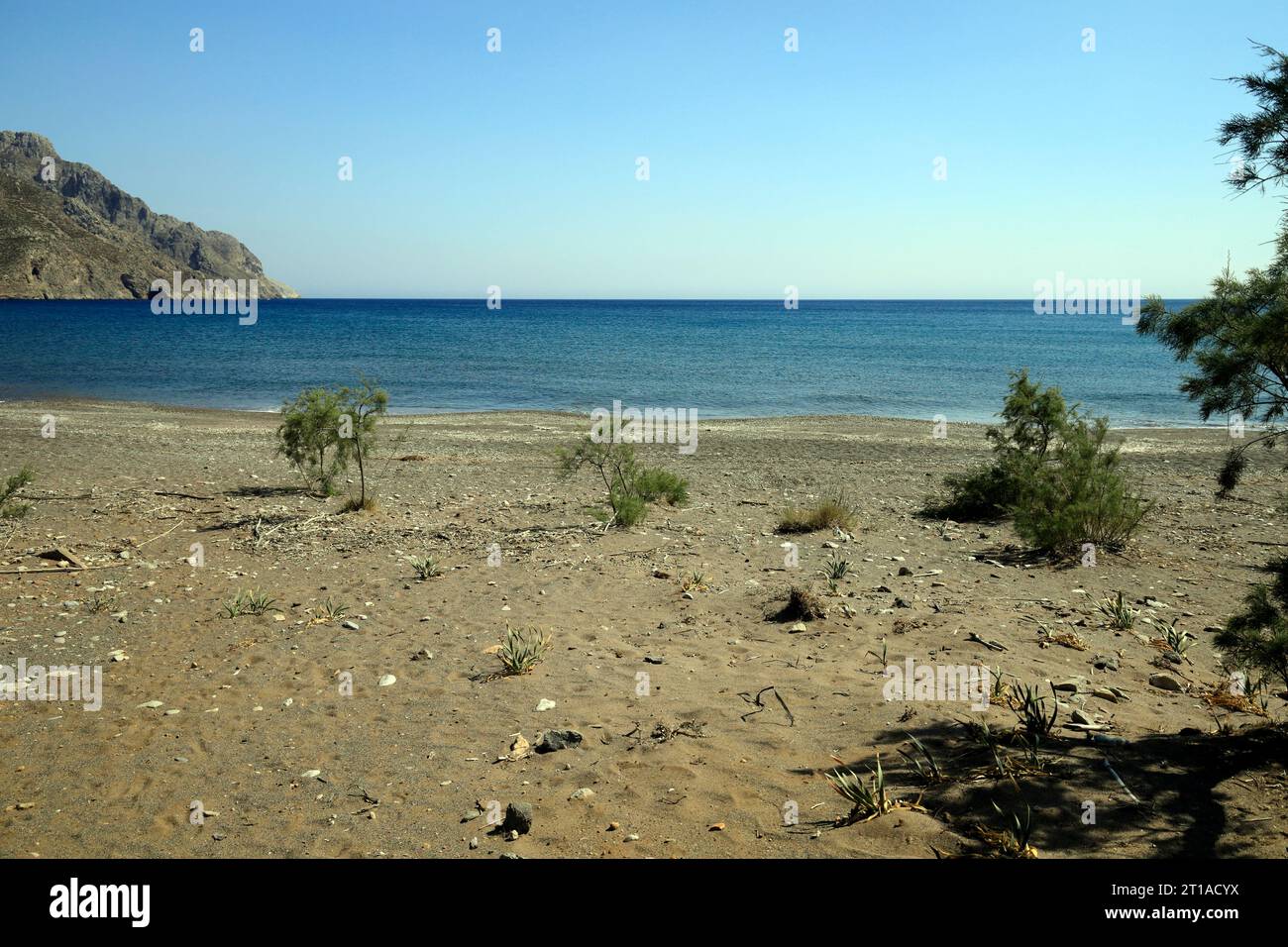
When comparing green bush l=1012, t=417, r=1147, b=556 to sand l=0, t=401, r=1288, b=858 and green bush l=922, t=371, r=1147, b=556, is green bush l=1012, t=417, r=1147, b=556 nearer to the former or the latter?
green bush l=922, t=371, r=1147, b=556

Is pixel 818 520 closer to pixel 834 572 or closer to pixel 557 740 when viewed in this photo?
pixel 834 572

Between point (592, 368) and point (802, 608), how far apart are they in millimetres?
36987

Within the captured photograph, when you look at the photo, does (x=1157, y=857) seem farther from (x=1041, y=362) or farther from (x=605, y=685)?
(x=1041, y=362)

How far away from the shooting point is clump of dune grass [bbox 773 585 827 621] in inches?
288

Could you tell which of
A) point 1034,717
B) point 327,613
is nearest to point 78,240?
point 327,613

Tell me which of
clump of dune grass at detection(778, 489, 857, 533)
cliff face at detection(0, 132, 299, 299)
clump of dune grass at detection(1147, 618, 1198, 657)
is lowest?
clump of dune grass at detection(1147, 618, 1198, 657)

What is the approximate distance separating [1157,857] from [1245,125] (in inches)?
139

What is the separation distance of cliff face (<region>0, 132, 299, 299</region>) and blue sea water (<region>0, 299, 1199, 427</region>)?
1919 centimetres

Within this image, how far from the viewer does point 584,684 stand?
611 cm

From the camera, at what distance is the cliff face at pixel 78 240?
95.8 metres

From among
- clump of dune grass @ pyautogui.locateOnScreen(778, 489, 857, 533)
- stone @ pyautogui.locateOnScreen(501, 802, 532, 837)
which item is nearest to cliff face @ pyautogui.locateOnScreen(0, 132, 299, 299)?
clump of dune grass @ pyautogui.locateOnScreen(778, 489, 857, 533)

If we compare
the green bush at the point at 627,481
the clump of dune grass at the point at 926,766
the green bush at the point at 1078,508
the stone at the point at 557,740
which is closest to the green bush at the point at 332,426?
the green bush at the point at 627,481

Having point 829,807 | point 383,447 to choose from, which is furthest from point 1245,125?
point 383,447

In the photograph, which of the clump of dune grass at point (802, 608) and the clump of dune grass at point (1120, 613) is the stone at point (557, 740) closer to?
the clump of dune grass at point (802, 608)
